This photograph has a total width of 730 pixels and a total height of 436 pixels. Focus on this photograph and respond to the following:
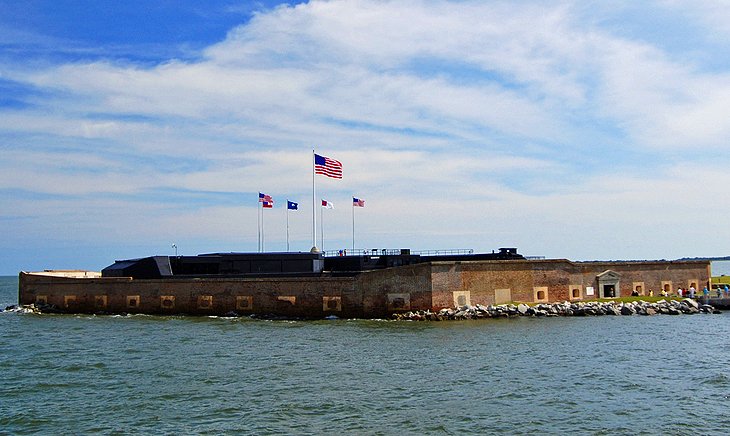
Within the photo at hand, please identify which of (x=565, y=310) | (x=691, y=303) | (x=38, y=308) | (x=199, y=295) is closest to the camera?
(x=565, y=310)

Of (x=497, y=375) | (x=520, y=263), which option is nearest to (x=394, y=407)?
(x=497, y=375)

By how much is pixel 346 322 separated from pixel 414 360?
13.3m

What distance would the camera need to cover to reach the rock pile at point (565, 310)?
127ft

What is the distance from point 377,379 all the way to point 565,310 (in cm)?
2184

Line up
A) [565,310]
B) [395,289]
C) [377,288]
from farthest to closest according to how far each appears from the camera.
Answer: [565,310] < [377,288] < [395,289]

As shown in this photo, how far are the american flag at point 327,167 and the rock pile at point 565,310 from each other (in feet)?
41.5

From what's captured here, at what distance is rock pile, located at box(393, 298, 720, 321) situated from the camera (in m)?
38.8

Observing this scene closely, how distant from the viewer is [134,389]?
22359mm

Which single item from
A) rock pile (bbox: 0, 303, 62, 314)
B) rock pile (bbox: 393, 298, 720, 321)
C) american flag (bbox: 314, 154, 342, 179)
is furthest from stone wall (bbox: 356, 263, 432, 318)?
rock pile (bbox: 0, 303, 62, 314)

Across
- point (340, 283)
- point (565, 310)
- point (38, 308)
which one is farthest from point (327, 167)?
point (38, 308)

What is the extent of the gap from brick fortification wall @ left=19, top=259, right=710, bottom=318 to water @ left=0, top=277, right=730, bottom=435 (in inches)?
120

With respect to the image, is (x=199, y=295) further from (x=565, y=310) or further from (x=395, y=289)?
(x=565, y=310)

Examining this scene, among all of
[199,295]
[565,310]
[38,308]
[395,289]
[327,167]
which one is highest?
[327,167]

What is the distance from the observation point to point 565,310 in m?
41.1
